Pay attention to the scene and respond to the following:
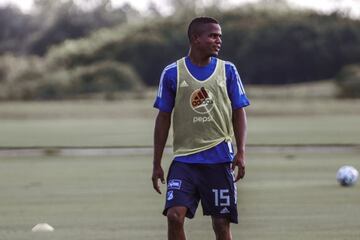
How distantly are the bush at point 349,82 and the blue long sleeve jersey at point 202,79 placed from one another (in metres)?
62.6

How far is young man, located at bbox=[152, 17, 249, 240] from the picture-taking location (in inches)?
341

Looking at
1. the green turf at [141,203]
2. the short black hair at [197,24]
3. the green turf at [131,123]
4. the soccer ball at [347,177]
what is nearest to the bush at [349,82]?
the green turf at [131,123]

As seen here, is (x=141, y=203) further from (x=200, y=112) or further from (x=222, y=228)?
(x=200, y=112)

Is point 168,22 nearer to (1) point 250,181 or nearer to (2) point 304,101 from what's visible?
(2) point 304,101

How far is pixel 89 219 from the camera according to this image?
13.2 m

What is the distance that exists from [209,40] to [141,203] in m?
6.55

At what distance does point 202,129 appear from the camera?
8727 millimetres

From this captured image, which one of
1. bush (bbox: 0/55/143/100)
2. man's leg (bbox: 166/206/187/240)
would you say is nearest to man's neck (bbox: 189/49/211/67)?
man's leg (bbox: 166/206/187/240)

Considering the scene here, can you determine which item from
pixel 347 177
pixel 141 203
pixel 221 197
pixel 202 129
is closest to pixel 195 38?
pixel 202 129

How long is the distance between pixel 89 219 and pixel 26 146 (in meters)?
19.5

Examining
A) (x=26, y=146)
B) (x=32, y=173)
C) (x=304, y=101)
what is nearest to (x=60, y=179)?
(x=32, y=173)

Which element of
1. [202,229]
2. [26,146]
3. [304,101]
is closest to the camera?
[202,229]

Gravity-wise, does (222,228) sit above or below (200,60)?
below

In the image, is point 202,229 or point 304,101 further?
point 304,101
